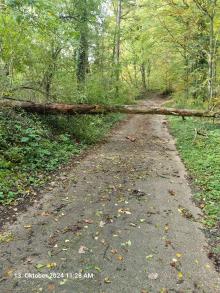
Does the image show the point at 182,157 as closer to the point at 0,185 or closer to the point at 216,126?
the point at 216,126

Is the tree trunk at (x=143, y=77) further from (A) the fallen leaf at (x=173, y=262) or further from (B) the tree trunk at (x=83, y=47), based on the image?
(A) the fallen leaf at (x=173, y=262)

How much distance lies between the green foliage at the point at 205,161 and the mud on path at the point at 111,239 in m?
0.28

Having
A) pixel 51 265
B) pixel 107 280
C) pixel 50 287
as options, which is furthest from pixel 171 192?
pixel 50 287

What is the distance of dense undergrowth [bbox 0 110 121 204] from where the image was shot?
562cm

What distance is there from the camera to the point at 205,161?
24.1ft

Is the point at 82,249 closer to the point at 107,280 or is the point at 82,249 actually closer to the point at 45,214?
the point at 107,280

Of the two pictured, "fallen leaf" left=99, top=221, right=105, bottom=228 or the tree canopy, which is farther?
the tree canopy

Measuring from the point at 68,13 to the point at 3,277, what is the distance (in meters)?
11.9

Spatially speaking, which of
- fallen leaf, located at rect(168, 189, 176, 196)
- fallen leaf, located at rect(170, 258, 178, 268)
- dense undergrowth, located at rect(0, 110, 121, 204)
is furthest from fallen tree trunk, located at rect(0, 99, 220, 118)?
fallen leaf, located at rect(170, 258, 178, 268)

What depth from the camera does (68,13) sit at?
12430 mm

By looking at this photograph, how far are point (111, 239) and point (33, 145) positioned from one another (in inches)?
151

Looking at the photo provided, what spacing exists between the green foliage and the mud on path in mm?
284

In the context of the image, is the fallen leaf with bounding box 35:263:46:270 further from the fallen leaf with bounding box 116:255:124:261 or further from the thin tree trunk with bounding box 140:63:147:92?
the thin tree trunk with bounding box 140:63:147:92

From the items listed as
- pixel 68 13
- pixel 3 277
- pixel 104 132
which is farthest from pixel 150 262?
pixel 68 13
